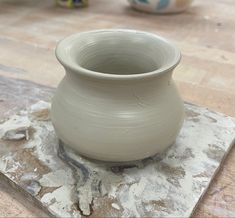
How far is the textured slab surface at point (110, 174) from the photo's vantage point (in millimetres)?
605

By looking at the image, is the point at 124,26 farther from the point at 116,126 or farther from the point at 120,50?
the point at 116,126

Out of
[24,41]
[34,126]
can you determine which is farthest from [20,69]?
[34,126]

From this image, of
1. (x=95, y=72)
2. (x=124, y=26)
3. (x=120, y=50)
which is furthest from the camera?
(x=124, y=26)

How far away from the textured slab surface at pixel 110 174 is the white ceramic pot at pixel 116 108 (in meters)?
0.04

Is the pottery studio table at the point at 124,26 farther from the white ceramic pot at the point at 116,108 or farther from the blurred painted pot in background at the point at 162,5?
the white ceramic pot at the point at 116,108

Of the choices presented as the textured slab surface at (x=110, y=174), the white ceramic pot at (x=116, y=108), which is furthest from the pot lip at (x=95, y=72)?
the textured slab surface at (x=110, y=174)

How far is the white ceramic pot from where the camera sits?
24.0 inches

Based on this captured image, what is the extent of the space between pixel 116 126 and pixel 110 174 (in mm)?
98

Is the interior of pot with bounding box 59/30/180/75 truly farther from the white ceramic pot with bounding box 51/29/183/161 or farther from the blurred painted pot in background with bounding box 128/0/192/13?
the blurred painted pot in background with bounding box 128/0/192/13

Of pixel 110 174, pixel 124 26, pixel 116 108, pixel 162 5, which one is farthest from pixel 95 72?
pixel 162 5

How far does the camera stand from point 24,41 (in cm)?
132

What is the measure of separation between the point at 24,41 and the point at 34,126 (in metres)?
0.61

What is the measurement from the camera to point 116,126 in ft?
2.05

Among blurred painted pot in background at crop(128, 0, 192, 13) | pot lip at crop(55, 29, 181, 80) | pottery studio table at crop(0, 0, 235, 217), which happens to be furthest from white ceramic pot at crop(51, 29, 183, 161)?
blurred painted pot in background at crop(128, 0, 192, 13)
